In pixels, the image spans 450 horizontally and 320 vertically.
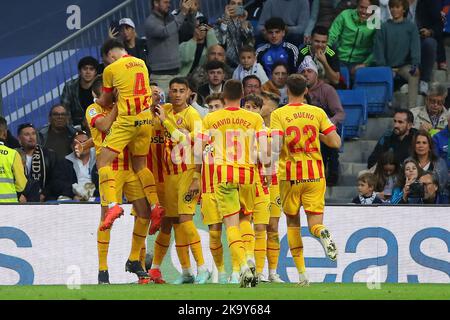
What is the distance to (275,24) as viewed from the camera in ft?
74.5

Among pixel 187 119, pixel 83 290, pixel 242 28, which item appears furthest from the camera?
pixel 242 28

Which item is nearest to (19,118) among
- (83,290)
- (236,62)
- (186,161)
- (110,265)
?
(236,62)

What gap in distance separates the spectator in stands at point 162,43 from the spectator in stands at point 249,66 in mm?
1270

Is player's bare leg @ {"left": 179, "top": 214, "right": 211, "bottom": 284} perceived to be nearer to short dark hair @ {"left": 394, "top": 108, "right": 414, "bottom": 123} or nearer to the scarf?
the scarf

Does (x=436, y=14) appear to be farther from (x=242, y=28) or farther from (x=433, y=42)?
(x=242, y=28)

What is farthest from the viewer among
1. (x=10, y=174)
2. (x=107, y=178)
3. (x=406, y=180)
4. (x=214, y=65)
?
(x=214, y=65)

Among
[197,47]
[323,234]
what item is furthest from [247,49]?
[323,234]

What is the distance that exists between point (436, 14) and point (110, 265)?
296 inches

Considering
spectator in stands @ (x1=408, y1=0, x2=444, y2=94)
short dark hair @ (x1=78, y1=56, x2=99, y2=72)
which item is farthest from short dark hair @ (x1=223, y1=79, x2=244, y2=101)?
spectator in stands @ (x1=408, y1=0, x2=444, y2=94)

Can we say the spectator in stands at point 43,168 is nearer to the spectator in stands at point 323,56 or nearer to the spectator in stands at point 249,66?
the spectator in stands at point 249,66

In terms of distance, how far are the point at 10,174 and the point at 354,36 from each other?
6111mm

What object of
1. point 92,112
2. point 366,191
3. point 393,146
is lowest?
point 366,191

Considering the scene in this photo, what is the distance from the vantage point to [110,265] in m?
19.1

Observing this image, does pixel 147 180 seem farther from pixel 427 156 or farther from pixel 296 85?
pixel 427 156
